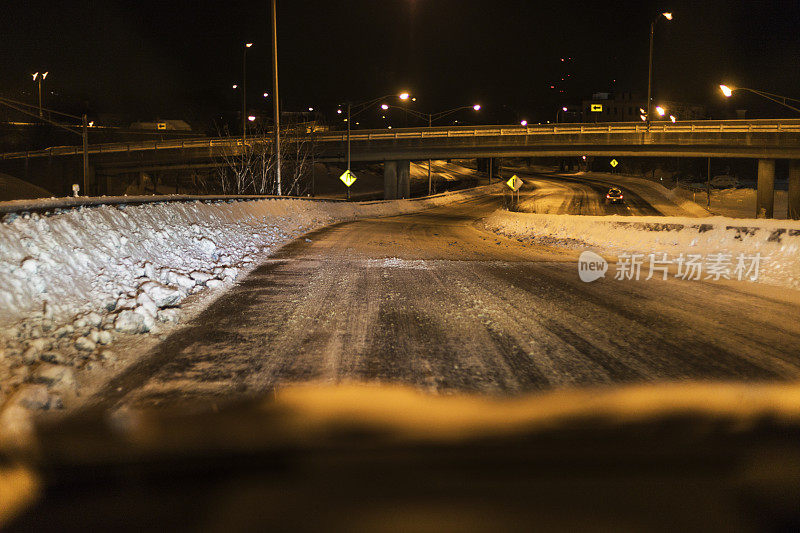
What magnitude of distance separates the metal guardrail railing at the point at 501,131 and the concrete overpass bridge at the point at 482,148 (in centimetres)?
8

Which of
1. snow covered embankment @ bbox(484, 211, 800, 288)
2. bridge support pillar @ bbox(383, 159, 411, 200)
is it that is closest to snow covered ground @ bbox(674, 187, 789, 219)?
bridge support pillar @ bbox(383, 159, 411, 200)

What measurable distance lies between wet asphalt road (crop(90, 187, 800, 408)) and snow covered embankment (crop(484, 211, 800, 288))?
1476 mm

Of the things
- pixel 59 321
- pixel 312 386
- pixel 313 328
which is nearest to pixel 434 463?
pixel 312 386

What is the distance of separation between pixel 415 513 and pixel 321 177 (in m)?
101

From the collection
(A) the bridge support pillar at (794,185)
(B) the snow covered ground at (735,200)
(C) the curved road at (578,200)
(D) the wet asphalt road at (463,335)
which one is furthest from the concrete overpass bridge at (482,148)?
(D) the wet asphalt road at (463,335)

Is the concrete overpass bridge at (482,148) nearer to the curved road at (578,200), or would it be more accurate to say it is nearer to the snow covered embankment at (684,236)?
the curved road at (578,200)

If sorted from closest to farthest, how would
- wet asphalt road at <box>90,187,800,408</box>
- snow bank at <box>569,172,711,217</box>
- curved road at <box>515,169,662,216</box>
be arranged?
wet asphalt road at <box>90,187,800,408</box> → curved road at <box>515,169,662,216</box> → snow bank at <box>569,172,711,217</box>

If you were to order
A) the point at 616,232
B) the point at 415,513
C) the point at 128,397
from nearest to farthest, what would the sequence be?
the point at 415,513 → the point at 128,397 → the point at 616,232

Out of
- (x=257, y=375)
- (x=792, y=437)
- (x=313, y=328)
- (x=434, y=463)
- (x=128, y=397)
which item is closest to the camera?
(x=434, y=463)

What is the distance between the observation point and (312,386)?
5.31m

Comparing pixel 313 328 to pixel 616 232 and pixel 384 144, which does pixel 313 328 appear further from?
pixel 384 144

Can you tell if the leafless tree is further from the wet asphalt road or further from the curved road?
the wet asphalt road

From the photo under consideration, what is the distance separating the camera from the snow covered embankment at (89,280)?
566cm

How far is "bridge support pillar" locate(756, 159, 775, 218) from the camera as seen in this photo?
161 ft
